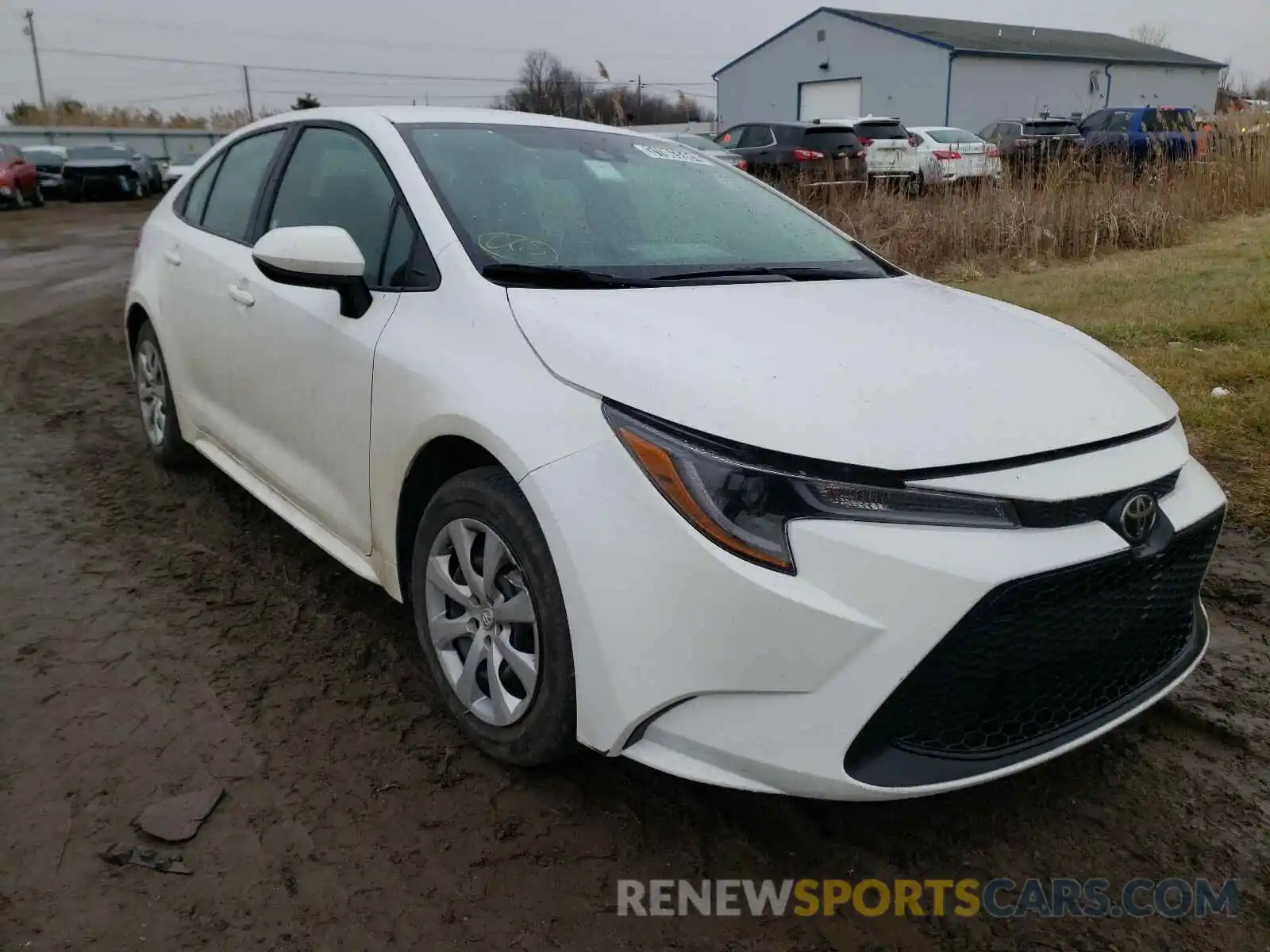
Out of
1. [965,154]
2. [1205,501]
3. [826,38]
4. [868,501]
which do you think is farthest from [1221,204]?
[826,38]

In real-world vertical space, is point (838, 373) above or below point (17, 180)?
below

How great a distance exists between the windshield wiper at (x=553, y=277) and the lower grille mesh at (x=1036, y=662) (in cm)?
122

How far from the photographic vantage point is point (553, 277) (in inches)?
97.3

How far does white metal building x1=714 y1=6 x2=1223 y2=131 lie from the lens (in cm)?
3628

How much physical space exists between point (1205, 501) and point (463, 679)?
175 centimetres

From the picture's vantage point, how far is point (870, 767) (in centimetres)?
183

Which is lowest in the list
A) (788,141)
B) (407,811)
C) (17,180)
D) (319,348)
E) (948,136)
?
(407,811)

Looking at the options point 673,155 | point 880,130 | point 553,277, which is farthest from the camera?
point 880,130

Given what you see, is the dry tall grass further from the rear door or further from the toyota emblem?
the toyota emblem

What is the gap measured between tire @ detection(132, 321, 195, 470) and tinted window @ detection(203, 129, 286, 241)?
2.10ft

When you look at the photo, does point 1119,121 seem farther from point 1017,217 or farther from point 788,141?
point 1017,217

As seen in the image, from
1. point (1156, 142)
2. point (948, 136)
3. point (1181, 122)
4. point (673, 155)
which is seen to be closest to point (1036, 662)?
point (673, 155)

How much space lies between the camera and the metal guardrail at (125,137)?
36562 mm

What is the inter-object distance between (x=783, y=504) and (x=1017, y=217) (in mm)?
8904
